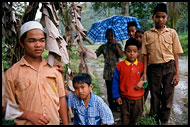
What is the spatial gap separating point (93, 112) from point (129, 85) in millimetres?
781

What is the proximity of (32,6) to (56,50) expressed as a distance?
0.74 meters

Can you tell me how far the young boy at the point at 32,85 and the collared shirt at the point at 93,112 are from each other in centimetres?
33

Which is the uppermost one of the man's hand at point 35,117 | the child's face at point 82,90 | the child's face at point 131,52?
the child's face at point 131,52

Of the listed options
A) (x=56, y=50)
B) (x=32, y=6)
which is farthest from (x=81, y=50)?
(x=32, y=6)

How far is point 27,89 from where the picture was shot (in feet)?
4.20

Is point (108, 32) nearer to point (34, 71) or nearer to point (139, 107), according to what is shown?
point (139, 107)

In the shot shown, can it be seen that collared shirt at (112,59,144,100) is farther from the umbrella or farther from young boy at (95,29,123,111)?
the umbrella

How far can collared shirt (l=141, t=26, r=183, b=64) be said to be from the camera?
2.39 m

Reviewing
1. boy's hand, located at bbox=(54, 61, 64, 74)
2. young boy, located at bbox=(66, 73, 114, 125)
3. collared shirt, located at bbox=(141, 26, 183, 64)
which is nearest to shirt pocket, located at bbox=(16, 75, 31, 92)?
boy's hand, located at bbox=(54, 61, 64, 74)

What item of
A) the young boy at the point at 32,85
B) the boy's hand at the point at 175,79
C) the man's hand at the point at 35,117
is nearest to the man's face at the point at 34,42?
the young boy at the point at 32,85

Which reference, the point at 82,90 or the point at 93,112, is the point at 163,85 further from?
the point at 82,90

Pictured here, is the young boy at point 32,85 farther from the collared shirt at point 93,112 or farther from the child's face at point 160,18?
the child's face at point 160,18

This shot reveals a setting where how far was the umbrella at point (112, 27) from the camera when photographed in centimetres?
334

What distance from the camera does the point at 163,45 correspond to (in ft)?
7.88
